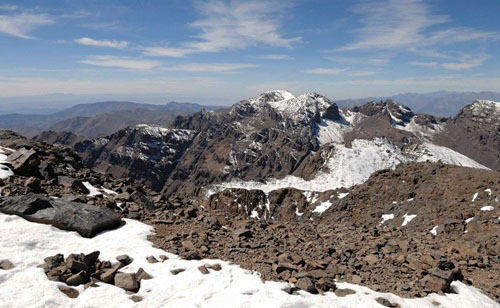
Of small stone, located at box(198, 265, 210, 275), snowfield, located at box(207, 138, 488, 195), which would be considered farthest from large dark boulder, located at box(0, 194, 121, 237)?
snowfield, located at box(207, 138, 488, 195)

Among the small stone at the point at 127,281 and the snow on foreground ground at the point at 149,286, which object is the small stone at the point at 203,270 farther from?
the small stone at the point at 127,281

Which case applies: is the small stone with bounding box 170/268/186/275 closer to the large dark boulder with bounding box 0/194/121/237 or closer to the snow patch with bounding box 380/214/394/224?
the large dark boulder with bounding box 0/194/121/237

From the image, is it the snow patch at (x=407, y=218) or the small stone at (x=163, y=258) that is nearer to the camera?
the small stone at (x=163, y=258)

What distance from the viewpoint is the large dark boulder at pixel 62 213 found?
15734 mm

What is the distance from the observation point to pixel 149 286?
1200 centimetres

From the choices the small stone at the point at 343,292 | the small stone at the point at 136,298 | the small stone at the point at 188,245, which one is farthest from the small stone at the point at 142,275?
the small stone at the point at 343,292

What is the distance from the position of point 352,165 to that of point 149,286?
143675mm

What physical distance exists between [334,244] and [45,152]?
87.0 feet

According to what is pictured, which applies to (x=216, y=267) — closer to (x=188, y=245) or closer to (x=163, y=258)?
(x=163, y=258)

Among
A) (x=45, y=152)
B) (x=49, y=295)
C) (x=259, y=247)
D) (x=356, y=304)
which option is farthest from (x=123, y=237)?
(x=45, y=152)

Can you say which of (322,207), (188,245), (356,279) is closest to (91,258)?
(188,245)

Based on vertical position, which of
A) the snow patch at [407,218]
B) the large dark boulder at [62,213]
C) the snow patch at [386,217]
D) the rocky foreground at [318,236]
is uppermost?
the large dark boulder at [62,213]

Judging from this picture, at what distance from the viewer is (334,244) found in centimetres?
1883

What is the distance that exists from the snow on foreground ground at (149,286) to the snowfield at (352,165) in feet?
326
